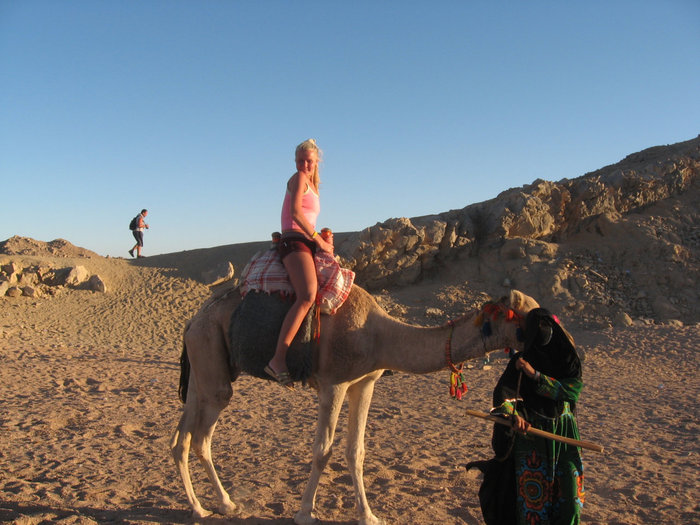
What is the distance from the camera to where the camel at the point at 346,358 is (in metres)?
3.69

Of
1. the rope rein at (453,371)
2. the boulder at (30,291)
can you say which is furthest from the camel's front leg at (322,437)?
the boulder at (30,291)

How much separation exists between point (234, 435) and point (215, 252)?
43.1 ft

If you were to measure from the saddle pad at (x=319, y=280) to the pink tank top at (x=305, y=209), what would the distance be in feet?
0.88

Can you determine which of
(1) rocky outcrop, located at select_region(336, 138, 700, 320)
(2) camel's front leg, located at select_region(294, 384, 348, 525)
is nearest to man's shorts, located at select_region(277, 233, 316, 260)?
(2) camel's front leg, located at select_region(294, 384, 348, 525)

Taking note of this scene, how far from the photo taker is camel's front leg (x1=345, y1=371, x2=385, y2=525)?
417cm

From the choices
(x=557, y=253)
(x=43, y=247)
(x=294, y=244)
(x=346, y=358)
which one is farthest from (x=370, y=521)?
(x=43, y=247)

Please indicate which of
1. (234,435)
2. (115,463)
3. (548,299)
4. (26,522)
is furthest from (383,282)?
(26,522)

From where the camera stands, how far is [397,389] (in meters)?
9.23

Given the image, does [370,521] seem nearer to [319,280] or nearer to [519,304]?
[319,280]

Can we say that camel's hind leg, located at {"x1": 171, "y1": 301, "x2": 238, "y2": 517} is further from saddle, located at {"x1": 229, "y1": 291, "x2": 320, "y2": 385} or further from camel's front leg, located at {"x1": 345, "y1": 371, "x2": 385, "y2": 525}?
camel's front leg, located at {"x1": 345, "y1": 371, "x2": 385, "y2": 525}

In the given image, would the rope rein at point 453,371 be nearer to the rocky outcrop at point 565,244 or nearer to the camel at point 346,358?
the camel at point 346,358

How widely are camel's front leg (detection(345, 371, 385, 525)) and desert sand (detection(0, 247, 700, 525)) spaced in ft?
0.86

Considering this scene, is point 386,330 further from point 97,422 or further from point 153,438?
point 97,422

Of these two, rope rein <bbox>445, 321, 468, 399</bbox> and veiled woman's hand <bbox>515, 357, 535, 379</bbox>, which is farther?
rope rein <bbox>445, 321, 468, 399</bbox>
